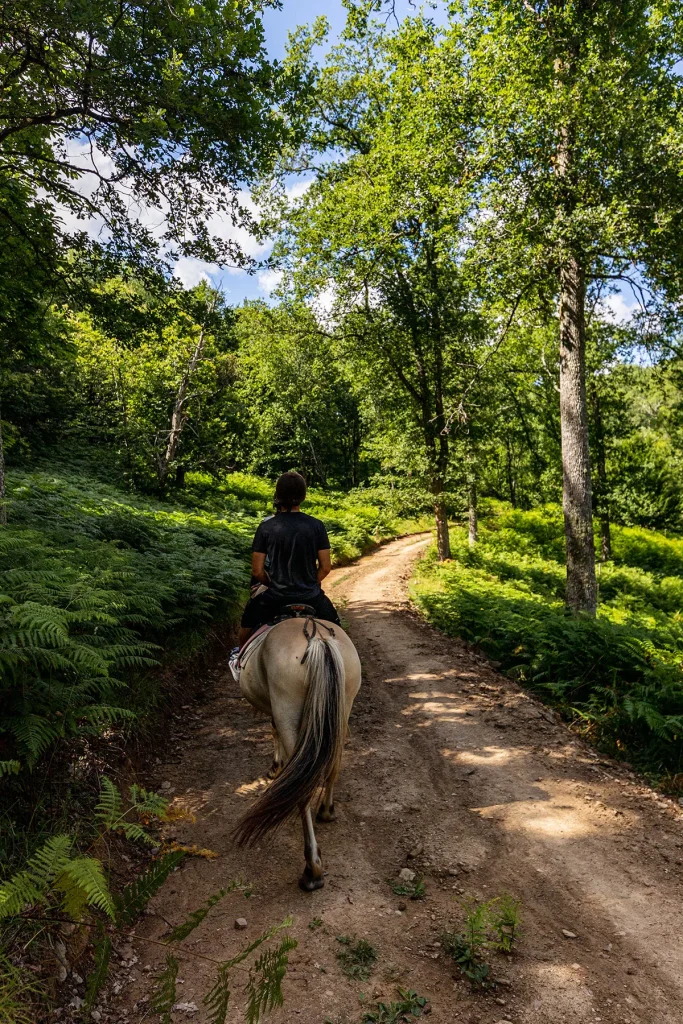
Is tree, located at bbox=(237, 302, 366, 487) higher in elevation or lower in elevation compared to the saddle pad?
higher

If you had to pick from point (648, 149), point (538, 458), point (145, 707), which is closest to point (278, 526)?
point (145, 707)

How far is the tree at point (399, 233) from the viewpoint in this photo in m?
11.0

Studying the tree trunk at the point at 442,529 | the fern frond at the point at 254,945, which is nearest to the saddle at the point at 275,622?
the fern frond at the point at 254,945

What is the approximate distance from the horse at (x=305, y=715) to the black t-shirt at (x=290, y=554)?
18.5 inches

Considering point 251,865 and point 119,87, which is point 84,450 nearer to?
point 119,87

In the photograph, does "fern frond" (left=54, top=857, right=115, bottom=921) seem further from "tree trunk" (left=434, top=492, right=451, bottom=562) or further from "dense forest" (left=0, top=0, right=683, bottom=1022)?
"tree trunk" (left=434, top=492, right=451, bottom=562)

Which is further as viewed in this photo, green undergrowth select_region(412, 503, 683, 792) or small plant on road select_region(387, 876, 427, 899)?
green undergrowth select_region(412, 503, 683, 792)

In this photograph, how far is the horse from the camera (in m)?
3.69

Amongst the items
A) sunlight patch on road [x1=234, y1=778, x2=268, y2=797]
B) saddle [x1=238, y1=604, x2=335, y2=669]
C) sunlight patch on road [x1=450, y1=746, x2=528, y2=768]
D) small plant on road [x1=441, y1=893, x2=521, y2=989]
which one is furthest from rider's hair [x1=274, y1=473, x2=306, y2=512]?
small plant on road [x1=441, y1=893, x2=521, y2=989]

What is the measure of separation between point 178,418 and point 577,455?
14163 mm

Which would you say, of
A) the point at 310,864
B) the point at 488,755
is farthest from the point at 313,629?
the point at 488,755

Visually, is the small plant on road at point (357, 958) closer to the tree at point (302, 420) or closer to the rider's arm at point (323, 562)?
the rider's arm at point (323, 562)

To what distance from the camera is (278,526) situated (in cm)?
505

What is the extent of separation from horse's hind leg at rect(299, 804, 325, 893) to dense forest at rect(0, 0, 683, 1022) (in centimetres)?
124
